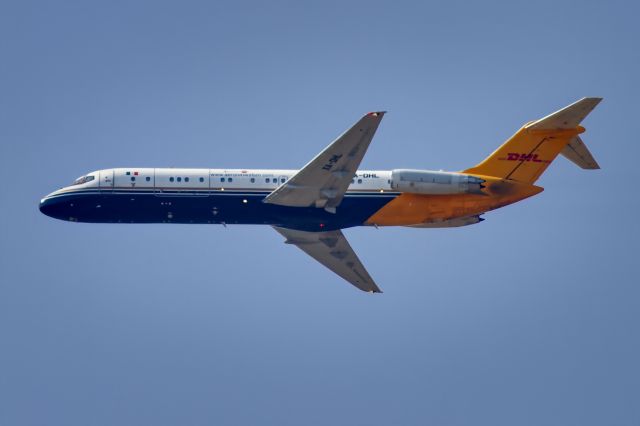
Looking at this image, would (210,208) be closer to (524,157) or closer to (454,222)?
(454,222)

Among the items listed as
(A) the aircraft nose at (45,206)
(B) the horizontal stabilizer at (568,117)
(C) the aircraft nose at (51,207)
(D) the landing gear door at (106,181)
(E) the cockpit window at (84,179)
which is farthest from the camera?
(A) the aircraft nose at (45,206)

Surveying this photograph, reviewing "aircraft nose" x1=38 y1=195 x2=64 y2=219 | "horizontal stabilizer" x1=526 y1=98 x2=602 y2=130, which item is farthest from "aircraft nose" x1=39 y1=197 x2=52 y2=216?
Result: "horizontal stabilizer" x1=526 y1=98 x2=602 y2=130

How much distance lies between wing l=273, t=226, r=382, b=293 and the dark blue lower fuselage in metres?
2.36

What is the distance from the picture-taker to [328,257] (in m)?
75.8

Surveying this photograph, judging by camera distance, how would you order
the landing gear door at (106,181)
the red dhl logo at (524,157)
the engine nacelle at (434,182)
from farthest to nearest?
the landing gear door at (106,181), the red dhl logo at (524,157), the engine nacelle at (434,182)

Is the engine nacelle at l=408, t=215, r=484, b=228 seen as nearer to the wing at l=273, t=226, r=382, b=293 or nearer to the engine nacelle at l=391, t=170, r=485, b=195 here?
the engine nacelle at l=391, t=170, r=485, b=195

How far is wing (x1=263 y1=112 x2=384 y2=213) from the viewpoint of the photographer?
66125 millimetres

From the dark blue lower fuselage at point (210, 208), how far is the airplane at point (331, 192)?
0.06 meters

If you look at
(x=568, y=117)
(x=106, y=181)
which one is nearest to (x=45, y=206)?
(x=106, y=181)

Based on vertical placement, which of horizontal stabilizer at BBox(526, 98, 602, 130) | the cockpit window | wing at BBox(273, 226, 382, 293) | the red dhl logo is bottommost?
wing at BBox(273, 226, 382, 293)

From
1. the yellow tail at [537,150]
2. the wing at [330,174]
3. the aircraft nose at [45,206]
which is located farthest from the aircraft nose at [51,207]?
the yellow tail at [537,150]

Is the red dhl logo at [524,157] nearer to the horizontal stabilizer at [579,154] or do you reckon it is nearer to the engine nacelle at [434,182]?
the horizontal stabilizer at [579,154]

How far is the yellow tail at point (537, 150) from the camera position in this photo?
69.2m

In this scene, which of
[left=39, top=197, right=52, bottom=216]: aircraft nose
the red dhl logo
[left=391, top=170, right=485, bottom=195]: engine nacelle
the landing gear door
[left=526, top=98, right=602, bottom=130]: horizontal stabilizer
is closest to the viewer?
[left=526, top=98, right=602, bottom=130]: horizontal stabilizer
